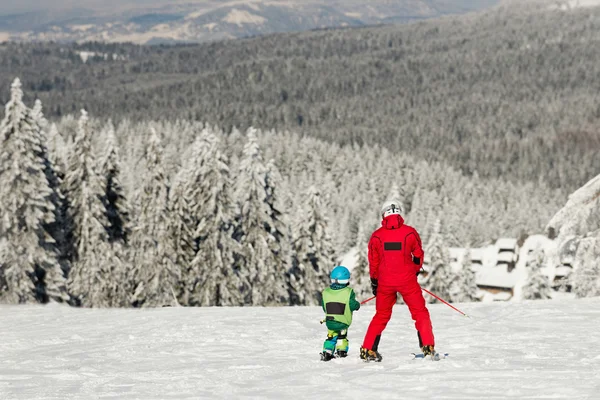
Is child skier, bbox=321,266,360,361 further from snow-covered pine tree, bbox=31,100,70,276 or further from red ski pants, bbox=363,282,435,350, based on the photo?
snow-covered pine tree, bbox=31,100,70,276

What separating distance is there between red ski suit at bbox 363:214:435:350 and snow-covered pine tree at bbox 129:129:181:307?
73.2 ft

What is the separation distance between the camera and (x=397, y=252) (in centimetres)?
938

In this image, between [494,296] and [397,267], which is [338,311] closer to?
[397,267]

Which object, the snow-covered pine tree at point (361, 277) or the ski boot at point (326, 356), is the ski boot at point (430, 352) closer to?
the ski boot at point (326, 356)

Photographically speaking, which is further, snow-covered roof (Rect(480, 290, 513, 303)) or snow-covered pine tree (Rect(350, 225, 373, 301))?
snow-covered roof (Rect(480, 290, 513, 303))

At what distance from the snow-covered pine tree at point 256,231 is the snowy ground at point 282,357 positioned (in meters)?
17.9

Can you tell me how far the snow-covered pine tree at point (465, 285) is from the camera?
52.0 meters

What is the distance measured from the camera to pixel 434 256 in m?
48.5

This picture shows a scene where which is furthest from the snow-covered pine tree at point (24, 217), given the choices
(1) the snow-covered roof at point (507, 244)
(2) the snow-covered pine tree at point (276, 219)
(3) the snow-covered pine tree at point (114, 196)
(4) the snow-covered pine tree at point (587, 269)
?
(1) the snow-covered roof at point (507, 244)

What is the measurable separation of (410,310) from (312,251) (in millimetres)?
30663

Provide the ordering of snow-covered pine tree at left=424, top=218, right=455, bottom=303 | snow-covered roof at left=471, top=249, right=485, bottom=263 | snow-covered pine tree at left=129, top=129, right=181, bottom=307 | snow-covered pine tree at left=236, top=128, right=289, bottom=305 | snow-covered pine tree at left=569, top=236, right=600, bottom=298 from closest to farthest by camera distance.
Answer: snow-covered pine tree at left=569, top=236, right=600, bottom=298, snow-covered pine tree at left=129, top=129, right=181, bottom=307, snow-covered pine tree at left=236, top=128, right=289, bottom=305, snow-covered pine tree at left=424, top=218, right=455, bottom=303, snow-covered roof at left=471, top=249, right=485, bottom=263

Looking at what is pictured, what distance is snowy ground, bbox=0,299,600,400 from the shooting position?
315 inches

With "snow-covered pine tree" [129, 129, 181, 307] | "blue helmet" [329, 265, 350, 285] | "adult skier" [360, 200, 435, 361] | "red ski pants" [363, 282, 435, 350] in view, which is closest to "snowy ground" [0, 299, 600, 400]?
"red ski pants" [363, 282, 435, 350]

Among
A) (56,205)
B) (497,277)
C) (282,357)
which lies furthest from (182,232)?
(497,277)
